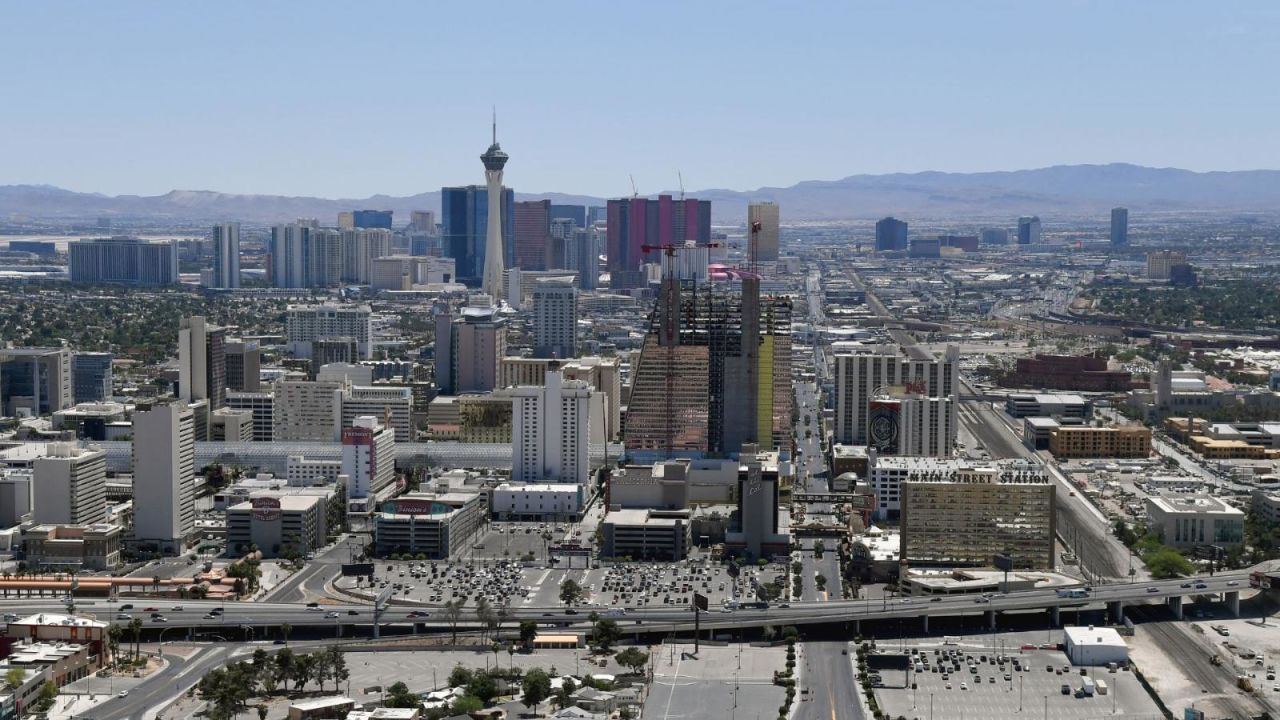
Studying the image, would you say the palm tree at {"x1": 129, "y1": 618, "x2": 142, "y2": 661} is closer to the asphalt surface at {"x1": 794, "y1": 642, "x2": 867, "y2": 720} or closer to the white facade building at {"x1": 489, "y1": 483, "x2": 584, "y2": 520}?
the asphalt surface at {"x1": 794, "y1": 642, "x2": 867, "y2": 720}

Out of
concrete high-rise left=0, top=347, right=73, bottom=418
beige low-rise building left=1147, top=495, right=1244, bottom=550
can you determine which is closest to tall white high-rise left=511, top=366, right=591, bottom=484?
beige low-rise building left=1147, top=495, right=1244, bottom=550

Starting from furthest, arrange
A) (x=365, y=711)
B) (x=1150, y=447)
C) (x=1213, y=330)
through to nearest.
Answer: (x=1213, y=330) < (x=1150, y=447) < (x=365, y=711)

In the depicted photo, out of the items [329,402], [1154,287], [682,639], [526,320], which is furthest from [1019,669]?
[1154,287]

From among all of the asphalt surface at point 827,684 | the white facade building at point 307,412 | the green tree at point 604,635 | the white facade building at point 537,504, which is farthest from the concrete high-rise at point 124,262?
the asphalt surface at point 827,684

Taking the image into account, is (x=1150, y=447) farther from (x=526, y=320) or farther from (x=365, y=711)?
(x=526, y=320)

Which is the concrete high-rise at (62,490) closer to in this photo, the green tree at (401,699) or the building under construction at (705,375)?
the building under construction at (705,375)

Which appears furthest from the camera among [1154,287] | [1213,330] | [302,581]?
[1154,287]

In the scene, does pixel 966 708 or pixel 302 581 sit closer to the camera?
pixel 966 708
